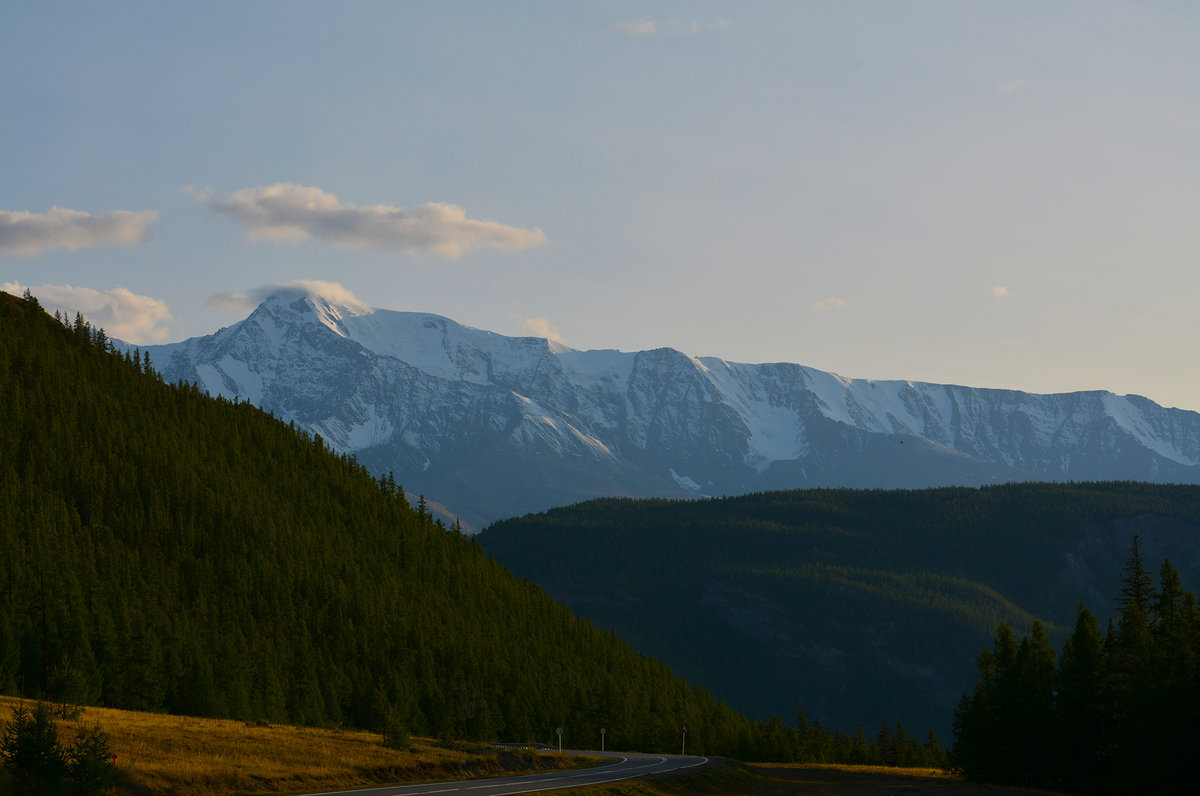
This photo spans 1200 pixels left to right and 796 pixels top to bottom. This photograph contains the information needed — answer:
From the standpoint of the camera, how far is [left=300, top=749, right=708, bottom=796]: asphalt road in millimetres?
55938

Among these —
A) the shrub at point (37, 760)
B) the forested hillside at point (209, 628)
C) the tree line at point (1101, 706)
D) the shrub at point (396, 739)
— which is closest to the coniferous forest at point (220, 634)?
the forested hillside at point (209, 628)

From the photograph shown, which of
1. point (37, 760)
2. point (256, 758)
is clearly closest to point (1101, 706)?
point (256, 758)

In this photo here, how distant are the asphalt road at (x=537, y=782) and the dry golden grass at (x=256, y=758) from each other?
8.93 feet

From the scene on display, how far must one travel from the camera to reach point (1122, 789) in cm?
8600

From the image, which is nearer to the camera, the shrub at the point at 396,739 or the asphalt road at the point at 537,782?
the asphalt road at the point at 537,782

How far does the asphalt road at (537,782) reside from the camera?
2202 inches

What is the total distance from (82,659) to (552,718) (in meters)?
74.9

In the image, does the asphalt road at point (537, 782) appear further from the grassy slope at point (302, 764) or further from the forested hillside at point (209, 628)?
the forested hillside at point (209, 628)

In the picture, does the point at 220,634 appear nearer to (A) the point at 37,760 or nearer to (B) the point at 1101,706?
(B) the point at 1101,706

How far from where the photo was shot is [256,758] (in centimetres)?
6103

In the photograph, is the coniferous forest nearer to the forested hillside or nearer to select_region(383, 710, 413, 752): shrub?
the forested hillside

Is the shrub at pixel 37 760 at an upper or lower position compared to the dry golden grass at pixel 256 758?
upper

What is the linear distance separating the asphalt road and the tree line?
3107 centimetres

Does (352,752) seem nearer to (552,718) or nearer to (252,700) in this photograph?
(252,700)
